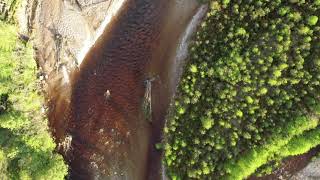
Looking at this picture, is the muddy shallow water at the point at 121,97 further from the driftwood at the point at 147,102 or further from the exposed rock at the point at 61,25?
the exposed rock at the point at 61,25

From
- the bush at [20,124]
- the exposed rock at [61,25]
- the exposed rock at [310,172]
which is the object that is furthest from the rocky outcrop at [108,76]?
the exposed rock at [310,172]

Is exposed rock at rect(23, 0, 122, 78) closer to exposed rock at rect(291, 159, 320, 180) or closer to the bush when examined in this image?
the bush

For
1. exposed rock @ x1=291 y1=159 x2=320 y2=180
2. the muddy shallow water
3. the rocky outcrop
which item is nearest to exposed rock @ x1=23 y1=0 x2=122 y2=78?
the rocky outcrop

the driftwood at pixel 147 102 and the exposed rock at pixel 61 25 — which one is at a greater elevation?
the exposed rock at pixel 61 25

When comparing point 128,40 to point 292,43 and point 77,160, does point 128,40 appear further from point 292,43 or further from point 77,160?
point 292,43

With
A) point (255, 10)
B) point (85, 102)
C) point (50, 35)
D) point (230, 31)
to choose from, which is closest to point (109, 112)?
point (85, 102)
